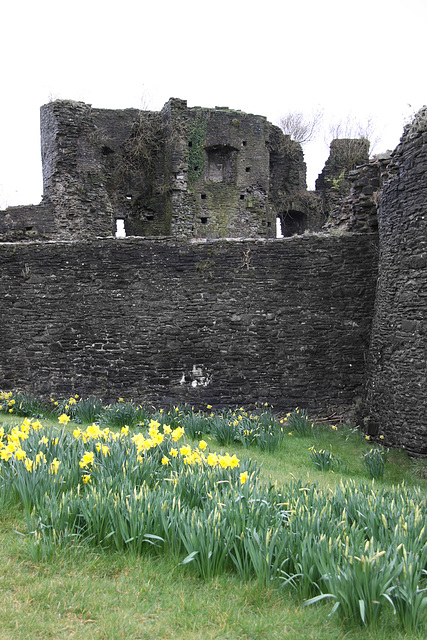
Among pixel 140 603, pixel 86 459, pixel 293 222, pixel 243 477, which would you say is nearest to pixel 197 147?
pixel 293 222

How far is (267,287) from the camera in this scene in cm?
980

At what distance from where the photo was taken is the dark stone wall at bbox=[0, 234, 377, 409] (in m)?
9.57

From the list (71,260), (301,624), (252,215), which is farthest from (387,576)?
(252,215)

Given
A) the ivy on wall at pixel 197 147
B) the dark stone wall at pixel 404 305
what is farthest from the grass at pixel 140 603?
the ivy on wall at pixel 197 147

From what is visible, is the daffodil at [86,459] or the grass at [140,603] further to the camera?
the daffodil at [86,459]

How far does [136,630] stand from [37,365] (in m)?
8.34

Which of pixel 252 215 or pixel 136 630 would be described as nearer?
pixel 136 630

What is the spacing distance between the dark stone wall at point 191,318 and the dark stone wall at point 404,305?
97 centimetres

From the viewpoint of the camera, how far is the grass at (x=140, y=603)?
2.66 meters

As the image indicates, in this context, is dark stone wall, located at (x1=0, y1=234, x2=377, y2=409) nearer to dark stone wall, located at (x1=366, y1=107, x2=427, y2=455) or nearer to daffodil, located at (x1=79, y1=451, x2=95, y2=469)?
dark stone wall, located at (x1=366, y1=107, x2=427, y2=455)

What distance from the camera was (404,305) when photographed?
7.92 meters

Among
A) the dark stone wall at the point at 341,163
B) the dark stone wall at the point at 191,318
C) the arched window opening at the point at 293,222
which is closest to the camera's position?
the dark stone wall at the point at 191,318

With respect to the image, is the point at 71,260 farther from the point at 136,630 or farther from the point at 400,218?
the point at 136,630

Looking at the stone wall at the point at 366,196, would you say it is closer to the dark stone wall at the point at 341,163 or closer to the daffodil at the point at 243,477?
the daffodil at the point at 243,477
